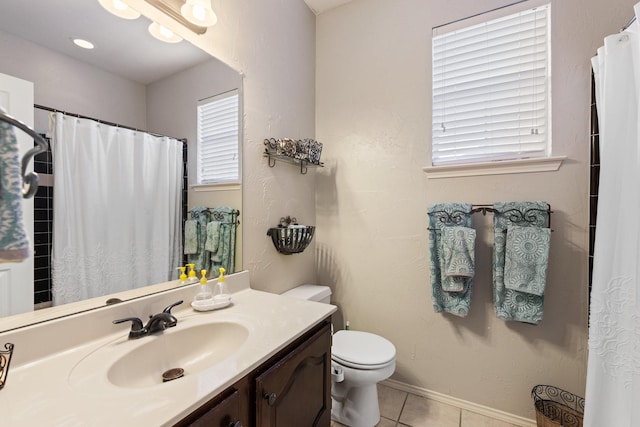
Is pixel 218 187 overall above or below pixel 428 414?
above

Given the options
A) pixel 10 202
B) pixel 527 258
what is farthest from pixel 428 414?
pixel 10 202

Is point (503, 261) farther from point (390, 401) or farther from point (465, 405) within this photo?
A: point (390, 401)

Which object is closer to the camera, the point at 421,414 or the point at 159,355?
the point at 159,355

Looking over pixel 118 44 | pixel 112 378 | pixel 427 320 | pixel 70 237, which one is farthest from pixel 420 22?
pixel 112 378

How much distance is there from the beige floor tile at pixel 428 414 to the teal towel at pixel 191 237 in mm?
1515

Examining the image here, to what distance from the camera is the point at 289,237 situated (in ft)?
5.31

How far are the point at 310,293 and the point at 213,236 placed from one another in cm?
77

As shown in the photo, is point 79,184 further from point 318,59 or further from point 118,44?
point 318,59

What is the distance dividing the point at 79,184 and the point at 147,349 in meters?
0.56

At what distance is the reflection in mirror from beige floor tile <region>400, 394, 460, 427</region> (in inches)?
61.1

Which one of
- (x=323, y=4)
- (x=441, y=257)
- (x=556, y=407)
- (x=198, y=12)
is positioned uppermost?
(x=323, y=4)

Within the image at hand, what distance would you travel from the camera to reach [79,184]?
2.83 ft

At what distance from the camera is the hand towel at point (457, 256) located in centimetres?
149

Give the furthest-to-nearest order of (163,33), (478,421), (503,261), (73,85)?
(478,421) < (503,261) < (163,33) < (73,85)
